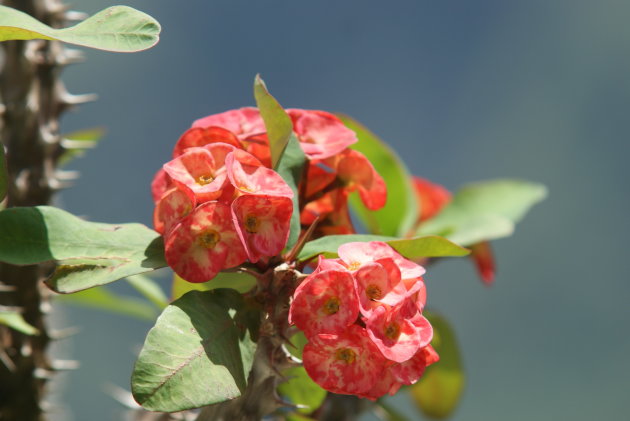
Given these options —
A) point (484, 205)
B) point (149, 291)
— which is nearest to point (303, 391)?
point (149, 291)

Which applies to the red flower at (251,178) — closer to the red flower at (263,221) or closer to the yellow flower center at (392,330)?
the red flower at (263,221)

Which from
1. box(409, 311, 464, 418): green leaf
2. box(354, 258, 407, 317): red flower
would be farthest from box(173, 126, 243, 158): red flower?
box(409, 311, 464, 418): green leaf

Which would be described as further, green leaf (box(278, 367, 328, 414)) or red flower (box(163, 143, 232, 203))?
green leaf (box(278, 367, 328, 414))

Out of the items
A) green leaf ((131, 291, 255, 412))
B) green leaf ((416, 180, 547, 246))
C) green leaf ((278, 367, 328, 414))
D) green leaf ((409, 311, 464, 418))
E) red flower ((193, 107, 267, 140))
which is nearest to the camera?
green leaf ((131, 291, 255, 412))

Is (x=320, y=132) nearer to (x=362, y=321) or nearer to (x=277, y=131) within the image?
(x=277, y=131)

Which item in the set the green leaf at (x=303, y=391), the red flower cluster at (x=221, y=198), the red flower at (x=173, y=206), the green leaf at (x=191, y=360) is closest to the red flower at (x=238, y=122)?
the red flower cluster at (x=221, y=198)

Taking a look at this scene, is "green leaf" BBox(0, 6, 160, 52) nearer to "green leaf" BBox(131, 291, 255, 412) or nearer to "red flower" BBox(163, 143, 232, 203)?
"red flower" BBox(163, 143, 232, 203)
